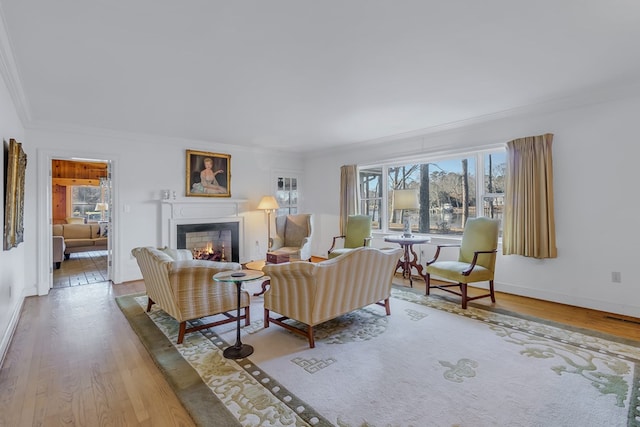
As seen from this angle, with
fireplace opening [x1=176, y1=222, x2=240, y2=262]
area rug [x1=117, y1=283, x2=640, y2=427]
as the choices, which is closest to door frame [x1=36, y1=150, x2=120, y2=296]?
fireplace opening [x1=176, y1=222, x2=240, y2=262]

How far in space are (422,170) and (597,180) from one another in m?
2.37

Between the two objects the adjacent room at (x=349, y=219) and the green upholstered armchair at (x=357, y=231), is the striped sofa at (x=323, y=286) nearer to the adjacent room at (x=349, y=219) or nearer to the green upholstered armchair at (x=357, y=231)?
the adjacent room at (x=349, y=219)

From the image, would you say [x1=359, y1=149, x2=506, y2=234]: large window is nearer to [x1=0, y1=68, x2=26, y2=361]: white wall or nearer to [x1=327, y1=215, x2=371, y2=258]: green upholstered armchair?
[x1=327, y1=215, x2=371, y2=258]: green upholstered armchair

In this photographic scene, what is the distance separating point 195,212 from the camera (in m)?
5.79

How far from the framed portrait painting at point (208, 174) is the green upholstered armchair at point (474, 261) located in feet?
13.5

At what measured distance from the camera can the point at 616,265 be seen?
11.4 feet

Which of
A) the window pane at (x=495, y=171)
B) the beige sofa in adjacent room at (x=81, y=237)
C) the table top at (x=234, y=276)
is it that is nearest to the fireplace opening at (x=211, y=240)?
the table top at (x=234, y=276)

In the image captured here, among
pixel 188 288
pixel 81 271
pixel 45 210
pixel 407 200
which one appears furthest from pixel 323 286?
pixel 81 271

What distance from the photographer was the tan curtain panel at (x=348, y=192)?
626cm

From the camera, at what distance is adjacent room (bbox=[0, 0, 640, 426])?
6.64ft


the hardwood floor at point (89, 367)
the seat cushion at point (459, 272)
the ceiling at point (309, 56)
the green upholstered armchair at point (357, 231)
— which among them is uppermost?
the ceiling at point (309, 56)

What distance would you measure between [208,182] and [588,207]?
5730mm

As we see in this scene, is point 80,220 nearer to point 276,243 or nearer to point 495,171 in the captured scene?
point 276,243

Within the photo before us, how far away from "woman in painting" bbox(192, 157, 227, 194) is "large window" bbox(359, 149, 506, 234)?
2.86m
